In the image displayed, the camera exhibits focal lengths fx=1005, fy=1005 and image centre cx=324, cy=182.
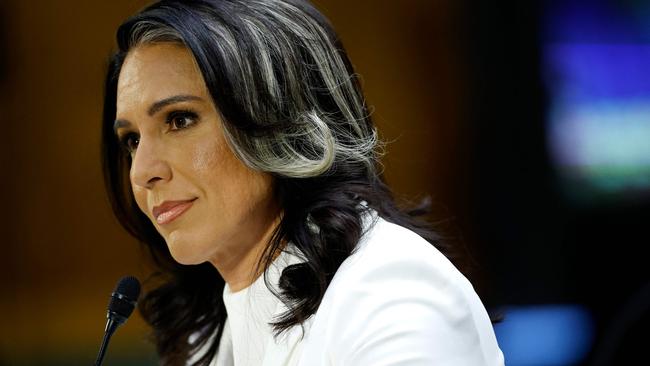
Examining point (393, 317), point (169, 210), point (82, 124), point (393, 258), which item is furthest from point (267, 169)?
point (82, 124)

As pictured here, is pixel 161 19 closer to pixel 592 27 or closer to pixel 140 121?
pixel 140 121

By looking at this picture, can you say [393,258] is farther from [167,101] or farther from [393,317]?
[167,101]

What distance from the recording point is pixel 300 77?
194 centimetres

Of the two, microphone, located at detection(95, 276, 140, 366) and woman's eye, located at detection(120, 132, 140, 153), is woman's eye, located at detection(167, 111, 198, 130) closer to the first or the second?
woman's eye, located at detection(120, 132, 140, 153)

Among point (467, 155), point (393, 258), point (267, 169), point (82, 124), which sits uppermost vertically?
point (267, 169)

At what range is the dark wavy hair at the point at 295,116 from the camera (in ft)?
6.09

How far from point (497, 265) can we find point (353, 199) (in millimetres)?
2639

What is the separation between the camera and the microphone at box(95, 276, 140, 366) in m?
2.00

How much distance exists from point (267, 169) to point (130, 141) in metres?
0.37

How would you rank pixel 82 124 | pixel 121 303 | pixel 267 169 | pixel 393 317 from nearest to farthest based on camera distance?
pixel 393 317 → pixel 267 169 → pixel 121 303 → pixel 82 124

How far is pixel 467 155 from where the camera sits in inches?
185

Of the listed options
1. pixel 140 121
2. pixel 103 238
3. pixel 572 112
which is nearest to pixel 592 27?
pixel 572 112

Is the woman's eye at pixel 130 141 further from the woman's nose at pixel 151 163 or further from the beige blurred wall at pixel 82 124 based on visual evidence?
the beige blurred wall at pixel 82 124

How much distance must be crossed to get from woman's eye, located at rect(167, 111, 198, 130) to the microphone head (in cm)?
35
